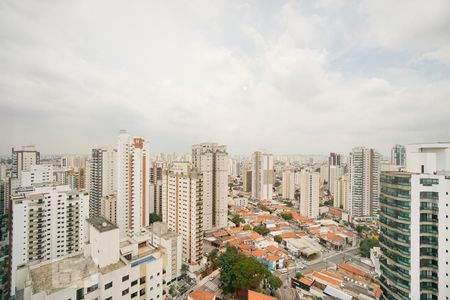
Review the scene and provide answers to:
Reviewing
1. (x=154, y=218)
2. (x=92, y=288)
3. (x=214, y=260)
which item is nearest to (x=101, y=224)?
(x=92, y=288)

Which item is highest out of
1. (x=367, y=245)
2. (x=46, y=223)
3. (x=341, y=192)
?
(x=46, y=223)

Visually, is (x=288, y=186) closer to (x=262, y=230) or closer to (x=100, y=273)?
(x=262, y=230)

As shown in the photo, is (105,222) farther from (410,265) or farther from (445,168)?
(445,168)

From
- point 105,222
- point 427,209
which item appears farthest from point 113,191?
point 427,209

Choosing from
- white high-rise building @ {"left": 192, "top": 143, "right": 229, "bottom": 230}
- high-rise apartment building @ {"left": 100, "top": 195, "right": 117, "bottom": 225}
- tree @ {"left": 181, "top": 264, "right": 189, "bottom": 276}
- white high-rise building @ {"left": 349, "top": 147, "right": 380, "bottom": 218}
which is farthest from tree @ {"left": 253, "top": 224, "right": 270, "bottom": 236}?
high-rise apartment building @ {"left": 100, "top": 195, "right": 117, "bottom": 225}

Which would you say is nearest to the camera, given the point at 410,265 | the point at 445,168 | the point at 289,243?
the point at 410,265

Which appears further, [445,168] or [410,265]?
[445,168]

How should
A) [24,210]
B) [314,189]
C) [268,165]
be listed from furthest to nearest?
[268,165], [314,189], [24,210]
